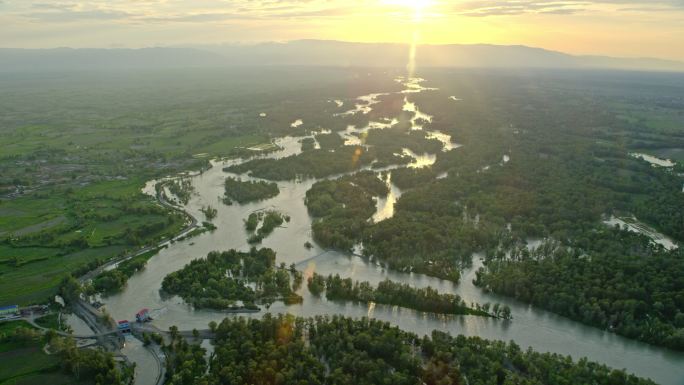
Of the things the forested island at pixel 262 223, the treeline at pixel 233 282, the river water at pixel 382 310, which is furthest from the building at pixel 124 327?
the forested island at pixel 262 223

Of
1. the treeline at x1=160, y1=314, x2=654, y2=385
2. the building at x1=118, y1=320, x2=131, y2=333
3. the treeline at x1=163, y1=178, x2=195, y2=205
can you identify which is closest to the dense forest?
the building at x1=118, y1=320, x2=131, y2=333

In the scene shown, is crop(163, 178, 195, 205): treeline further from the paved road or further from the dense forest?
the dense forest

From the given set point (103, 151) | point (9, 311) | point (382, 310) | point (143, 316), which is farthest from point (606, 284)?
point (103, 151)

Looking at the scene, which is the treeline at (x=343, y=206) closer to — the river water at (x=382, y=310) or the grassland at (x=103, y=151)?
the river water at (x=382, y=310)

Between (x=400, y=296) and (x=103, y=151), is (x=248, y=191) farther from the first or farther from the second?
(x=103, y=151)

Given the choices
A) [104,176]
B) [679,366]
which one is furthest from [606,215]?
[104,176]

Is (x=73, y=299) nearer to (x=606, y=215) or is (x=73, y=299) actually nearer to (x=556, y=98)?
(x=606, y=215)
